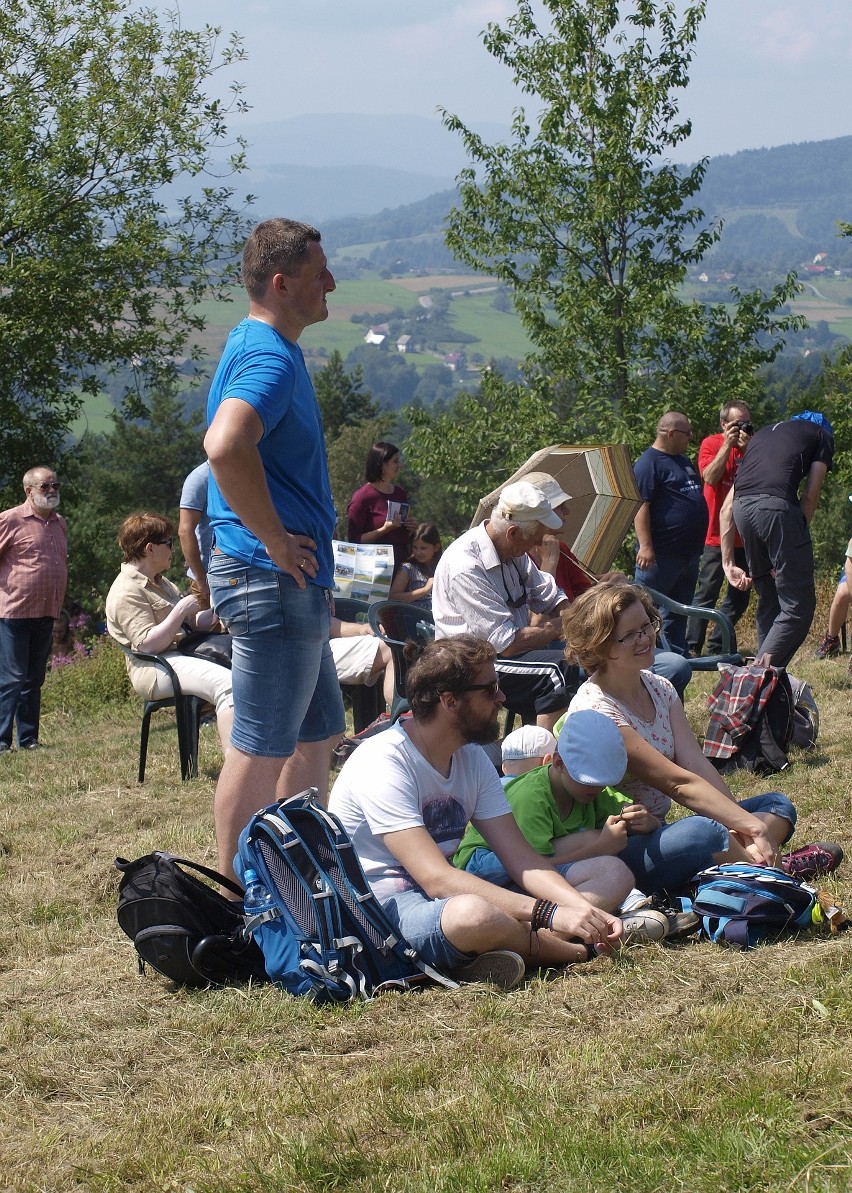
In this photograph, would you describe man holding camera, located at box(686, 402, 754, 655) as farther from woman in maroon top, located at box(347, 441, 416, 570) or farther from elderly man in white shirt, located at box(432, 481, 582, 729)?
elderly man in white shirt, located at box(432, 481, 582, 729)

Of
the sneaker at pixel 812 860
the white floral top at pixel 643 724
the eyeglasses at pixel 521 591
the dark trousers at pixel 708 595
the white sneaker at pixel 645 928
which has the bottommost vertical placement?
the dark trousers at pixel 708 595

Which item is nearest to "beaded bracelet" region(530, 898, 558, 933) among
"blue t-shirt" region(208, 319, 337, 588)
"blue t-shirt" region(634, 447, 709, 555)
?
"blue t-shirt" region(208, 319, 337, 588)

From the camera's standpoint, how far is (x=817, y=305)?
152375mm

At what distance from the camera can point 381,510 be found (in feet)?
26.4

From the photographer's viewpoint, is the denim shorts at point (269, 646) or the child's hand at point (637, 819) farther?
the child's hand at point (637, 819)

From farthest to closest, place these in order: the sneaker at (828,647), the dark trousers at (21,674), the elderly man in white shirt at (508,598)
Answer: the sneaker at (828,647), the dark trousers at (21,674), the elderly man in white shirt at (508,598)

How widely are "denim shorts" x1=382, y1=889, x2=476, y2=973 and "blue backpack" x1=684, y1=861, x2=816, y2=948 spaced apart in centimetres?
70

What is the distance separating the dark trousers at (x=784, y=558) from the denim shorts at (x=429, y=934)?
3.71m

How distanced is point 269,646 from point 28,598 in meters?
4.46

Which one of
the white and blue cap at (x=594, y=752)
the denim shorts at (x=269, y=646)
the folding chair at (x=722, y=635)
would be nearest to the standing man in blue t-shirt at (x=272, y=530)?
the denim shorts at (x=269, y=646)

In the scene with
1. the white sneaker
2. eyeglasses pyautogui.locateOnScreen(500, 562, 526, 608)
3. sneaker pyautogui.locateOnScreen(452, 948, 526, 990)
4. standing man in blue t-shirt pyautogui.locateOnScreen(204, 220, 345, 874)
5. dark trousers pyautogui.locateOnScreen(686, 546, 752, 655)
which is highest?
standing man in blue t-shirt pyautogui.locateOnScreen(204, 220, 345, 874)

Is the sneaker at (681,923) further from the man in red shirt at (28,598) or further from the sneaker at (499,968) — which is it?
the man in red shirt at (28,598)

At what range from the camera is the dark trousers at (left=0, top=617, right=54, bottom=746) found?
7.32 m

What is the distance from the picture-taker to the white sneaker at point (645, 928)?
3.33 meters
